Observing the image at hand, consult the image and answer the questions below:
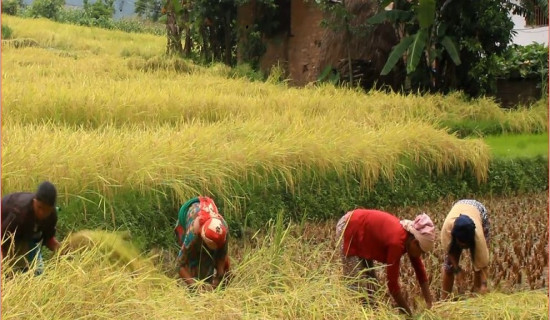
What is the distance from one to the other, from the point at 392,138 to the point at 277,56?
725 cm

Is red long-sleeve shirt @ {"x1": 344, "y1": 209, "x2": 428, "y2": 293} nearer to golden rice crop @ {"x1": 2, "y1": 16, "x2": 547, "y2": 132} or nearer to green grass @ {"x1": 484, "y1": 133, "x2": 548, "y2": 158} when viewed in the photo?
golden rice crop @ {"x1": 2, "y1": 16, "x2": 547, "y2": 132}

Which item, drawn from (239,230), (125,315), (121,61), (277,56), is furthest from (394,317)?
(277,56)

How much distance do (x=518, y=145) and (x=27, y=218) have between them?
6.39 metres

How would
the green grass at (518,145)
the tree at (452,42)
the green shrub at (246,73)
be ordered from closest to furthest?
1. the green grass at (518,145)
2. the tree at (452,42)
3. the green shrub at (246,73)

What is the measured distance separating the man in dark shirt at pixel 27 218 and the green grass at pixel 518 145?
214 inches

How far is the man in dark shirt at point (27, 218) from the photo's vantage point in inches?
144

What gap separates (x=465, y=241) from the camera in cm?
419

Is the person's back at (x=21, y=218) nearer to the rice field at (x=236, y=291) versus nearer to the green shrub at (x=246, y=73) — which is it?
the rice field at (x=236, y=291)

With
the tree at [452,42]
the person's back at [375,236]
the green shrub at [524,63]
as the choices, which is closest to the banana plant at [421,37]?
the tree at [452,42]

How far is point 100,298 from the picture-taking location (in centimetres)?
324

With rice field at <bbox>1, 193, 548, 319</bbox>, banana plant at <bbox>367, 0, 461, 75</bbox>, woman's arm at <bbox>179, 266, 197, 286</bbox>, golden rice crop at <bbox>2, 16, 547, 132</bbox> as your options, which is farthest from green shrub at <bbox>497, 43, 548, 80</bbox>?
woman's arm at <bbox>179, 266, 197, 286</bbox>

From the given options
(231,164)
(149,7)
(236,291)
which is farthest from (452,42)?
(149,7)

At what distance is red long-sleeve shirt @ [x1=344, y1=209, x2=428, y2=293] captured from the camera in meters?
3.91

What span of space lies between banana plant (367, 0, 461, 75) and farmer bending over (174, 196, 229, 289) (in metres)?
6.86
